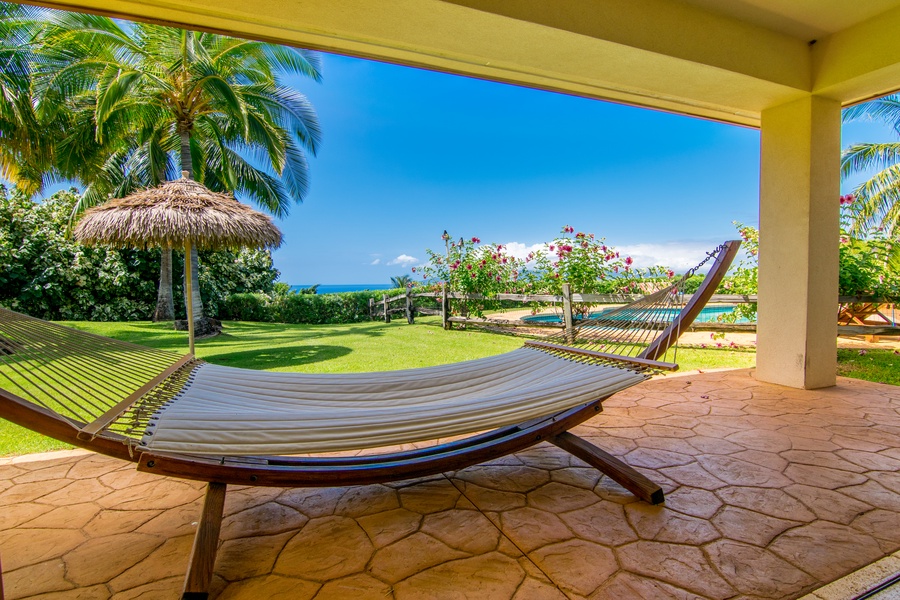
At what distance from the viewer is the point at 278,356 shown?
18.7 ft

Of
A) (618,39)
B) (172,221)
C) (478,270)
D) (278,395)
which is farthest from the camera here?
(478,270)

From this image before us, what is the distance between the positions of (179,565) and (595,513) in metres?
1.42

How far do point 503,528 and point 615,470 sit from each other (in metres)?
0.52

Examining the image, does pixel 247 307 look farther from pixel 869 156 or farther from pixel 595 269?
pixel 869 156

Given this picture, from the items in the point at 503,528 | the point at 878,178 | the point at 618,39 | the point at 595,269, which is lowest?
the point at 503,528

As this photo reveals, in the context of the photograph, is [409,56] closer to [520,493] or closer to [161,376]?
[161,376]

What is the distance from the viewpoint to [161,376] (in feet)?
5.43

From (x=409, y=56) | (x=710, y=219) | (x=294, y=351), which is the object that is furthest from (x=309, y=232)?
(x=409, y=56)

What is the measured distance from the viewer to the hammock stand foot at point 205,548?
1178 millimetres

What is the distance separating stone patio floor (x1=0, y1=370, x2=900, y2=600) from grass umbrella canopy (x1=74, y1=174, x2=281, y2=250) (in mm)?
2715

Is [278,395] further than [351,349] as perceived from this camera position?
No

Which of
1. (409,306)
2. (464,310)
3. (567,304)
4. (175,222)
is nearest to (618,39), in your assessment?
(567,304)

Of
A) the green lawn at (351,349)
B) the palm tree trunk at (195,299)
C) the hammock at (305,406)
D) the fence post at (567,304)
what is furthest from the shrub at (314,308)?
the hammock at (305,406)

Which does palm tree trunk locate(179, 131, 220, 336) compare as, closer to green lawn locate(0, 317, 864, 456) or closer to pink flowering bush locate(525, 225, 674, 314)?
green lawn locate(0, 317, 864, 456)
